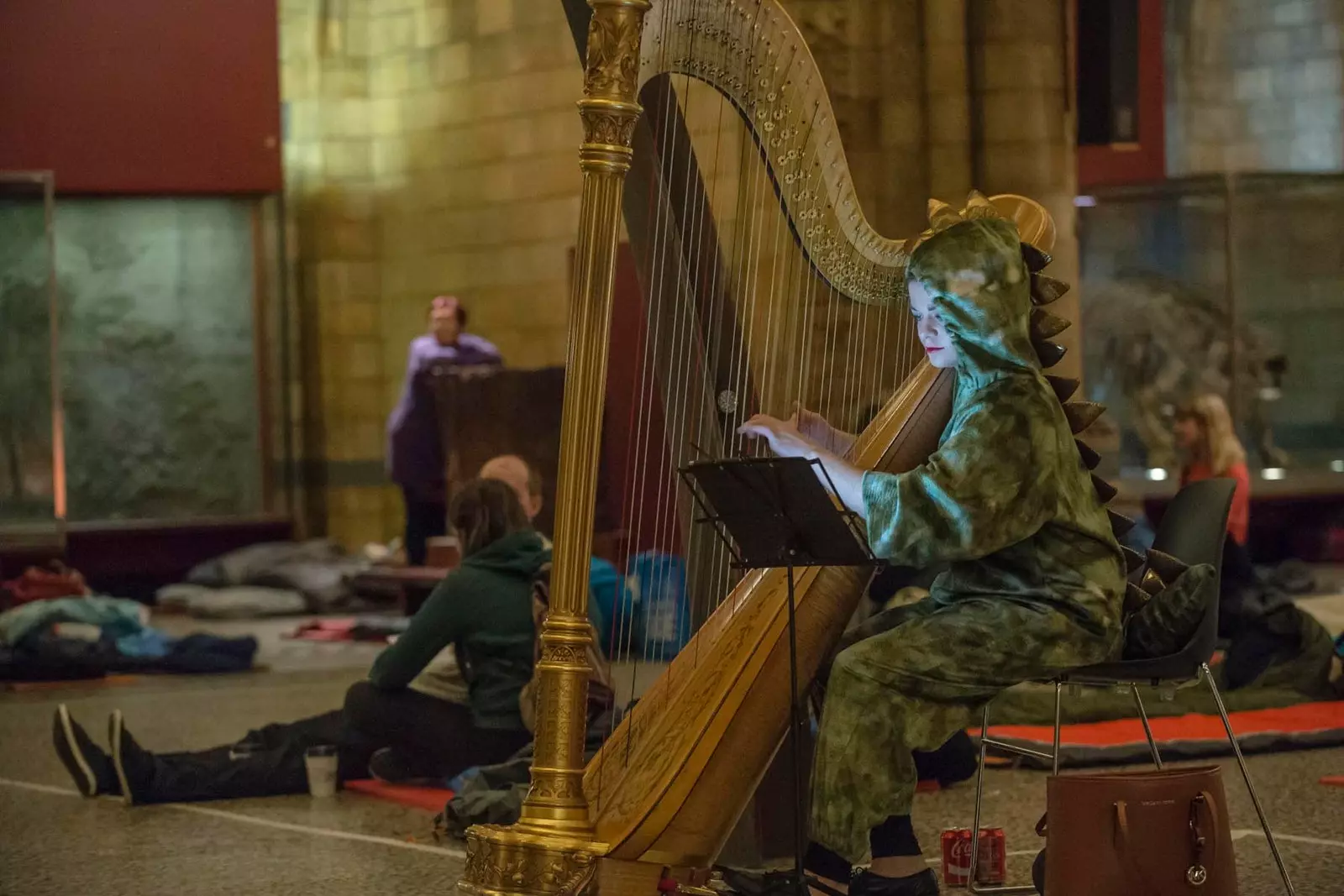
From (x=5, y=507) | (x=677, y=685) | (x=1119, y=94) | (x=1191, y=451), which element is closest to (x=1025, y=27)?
(x=1119, y=94)

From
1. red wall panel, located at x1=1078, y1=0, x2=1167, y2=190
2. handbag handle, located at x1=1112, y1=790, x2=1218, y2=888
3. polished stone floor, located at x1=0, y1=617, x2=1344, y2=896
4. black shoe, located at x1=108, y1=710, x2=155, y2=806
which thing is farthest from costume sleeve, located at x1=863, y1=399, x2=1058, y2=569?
red wall panel, located at x1=1078, y1=0, x2=1167, y2=190

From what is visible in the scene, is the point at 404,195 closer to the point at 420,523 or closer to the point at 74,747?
the point at 420,523

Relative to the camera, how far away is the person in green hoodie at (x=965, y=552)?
3.32 metres

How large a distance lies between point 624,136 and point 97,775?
2789 millimetres

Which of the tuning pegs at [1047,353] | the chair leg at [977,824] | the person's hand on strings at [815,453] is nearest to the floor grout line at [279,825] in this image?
the chair leg at [977,824]

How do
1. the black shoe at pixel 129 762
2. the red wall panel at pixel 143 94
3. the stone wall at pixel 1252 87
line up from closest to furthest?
the black shoe at pixel 129 762, the red wall panel at pixel 143 94, the stone wall at pixel 1252 87

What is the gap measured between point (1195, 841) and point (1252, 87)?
11585mm

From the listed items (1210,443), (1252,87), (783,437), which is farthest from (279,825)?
(1252,87)

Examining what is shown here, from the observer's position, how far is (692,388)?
4.08 meters

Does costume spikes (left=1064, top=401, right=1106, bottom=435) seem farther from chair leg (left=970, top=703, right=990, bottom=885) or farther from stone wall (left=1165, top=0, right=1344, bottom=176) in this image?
stone wall (left=1165, top=0, right=1344, bottom=176)

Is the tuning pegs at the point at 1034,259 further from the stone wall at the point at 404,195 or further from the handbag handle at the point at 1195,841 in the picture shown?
the stone wall at the point at 404,195

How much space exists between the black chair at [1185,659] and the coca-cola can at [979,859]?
0.16 ft

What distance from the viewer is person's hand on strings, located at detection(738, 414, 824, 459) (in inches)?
128

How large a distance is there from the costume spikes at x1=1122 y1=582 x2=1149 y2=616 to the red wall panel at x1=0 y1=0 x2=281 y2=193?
9.02m
